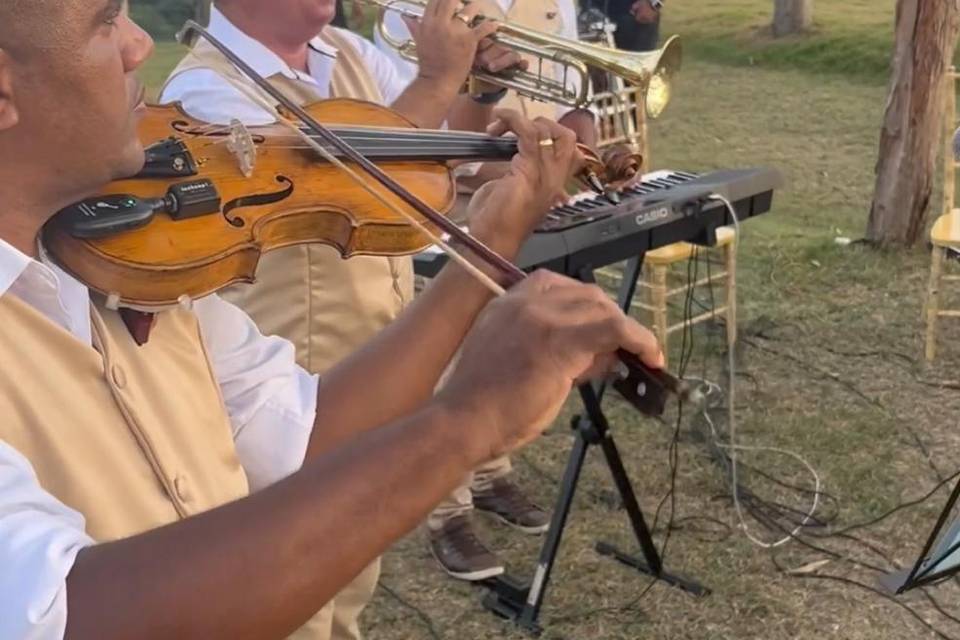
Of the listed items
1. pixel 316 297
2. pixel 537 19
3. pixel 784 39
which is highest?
pixel 537 19

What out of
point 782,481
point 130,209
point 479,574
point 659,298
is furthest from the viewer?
point 659,298

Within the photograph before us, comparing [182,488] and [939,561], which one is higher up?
[182,488]

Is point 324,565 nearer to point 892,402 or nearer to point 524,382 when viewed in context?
point 524,382

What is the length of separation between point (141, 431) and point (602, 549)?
2.44 metres

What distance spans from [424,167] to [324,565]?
4.10 ft

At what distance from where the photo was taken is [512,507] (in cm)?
365

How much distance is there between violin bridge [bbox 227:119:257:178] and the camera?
72.9 inches

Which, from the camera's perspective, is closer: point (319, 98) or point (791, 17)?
point (319, 98)

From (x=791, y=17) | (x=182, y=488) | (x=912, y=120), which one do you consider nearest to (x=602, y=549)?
(x=182, y=488)

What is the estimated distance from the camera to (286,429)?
1487 millimetres

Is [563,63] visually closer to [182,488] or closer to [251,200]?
[251,200]

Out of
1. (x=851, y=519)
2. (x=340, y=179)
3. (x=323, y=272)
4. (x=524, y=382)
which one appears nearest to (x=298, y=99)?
(x=323, y=272)

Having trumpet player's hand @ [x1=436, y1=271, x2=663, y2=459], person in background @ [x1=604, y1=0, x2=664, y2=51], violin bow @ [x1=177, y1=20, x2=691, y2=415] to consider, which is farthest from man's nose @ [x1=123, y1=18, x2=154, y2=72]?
person in background @ [x1=604, y1=0, x2=664, y2=51]

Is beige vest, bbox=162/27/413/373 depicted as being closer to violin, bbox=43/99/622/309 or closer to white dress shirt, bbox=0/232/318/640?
violin, bbox=43/99/622/309
